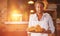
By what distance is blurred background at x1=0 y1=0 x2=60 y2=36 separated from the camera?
2.06m

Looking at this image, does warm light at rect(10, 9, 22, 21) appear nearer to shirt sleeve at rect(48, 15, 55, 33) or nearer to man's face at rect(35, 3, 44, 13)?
man's face at rect(35, 3, 44, 13)

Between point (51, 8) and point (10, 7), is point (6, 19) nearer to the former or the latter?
point (10, 7)

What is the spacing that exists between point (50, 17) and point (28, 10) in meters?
0.33

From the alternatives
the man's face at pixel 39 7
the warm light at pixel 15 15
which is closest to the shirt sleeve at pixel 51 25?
the man's face at pixel 39 7

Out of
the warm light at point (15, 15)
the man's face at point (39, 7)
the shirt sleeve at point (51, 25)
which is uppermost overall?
the man's face at point (39, 7)

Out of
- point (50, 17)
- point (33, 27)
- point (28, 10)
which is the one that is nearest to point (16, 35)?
point (33, 27)

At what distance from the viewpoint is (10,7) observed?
213 cm

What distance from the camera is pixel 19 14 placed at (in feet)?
6.92

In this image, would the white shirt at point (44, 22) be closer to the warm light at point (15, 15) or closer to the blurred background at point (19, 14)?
the blurred background at point (19, 14)

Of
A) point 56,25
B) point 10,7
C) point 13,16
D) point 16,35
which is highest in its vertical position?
point 10,7

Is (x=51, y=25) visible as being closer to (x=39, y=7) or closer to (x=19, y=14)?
(x=39, y=7)

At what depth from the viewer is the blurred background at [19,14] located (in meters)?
2.06

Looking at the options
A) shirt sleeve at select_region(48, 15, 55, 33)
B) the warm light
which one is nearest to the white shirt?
shirt sleeve at select_region(48, 15, 55, 33)

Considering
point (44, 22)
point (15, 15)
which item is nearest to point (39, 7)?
point (44, 22)
